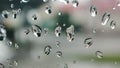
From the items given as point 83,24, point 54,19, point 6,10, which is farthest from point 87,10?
point 6,10

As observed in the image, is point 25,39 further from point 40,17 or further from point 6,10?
point 6,10

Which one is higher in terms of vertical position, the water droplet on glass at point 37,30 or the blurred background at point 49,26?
the blurred background at point 49,26

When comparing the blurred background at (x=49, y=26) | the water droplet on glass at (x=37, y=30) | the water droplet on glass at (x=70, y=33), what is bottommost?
the water droplet on glass at (x=37, y=30)

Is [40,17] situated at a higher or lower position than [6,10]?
higher

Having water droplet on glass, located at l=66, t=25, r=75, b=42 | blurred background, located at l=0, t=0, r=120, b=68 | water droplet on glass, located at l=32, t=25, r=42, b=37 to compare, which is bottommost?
water droplet on glass, located at l=32, t=25, r=42, b=37

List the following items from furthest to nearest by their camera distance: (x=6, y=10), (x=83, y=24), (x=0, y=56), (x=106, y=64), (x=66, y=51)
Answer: (x=106, y=64), (x=66, y=51), (x=83, y=24), (x=0, y=56), (x=6, y=10)

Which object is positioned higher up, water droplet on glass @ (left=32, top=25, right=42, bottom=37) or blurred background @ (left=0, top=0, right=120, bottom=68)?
blurred background @ (left=0, top=0, right=120, bottom=68)

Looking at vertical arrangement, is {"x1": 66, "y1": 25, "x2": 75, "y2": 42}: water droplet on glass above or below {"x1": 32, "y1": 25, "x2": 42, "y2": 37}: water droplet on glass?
above

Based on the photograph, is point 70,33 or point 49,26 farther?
point 49,26
